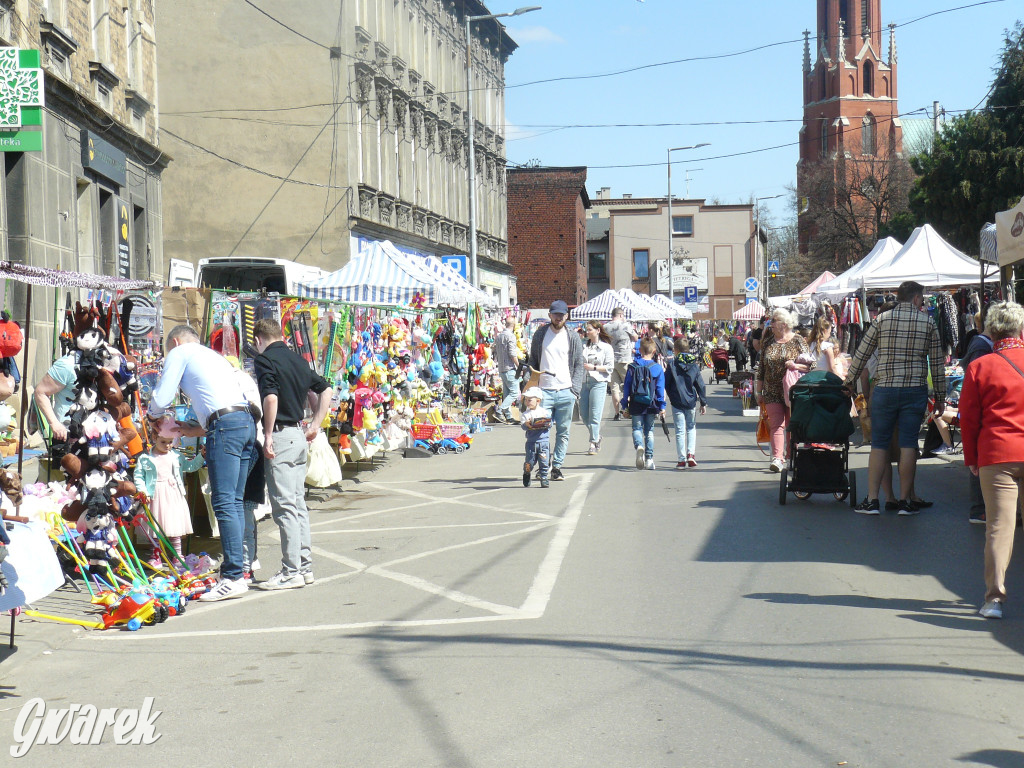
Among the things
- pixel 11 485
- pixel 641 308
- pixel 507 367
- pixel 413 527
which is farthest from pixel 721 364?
pixel 11 485

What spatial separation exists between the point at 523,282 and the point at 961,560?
58602mm

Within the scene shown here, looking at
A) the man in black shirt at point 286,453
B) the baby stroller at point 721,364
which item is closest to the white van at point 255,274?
the man in black shirt at point 286,453

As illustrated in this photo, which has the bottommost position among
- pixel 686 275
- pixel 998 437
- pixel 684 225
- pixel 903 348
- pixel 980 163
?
pixel 998 437

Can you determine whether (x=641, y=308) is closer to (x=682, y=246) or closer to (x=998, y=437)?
(x=998, y=437)

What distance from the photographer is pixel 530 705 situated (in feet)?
16.7

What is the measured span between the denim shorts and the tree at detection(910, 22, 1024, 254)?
2312 cm

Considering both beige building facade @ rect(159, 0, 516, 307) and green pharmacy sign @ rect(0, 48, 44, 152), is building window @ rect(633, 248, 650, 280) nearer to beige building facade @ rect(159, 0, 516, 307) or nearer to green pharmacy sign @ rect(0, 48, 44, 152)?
beige building facade @ rect(159, 0, 516, 307)

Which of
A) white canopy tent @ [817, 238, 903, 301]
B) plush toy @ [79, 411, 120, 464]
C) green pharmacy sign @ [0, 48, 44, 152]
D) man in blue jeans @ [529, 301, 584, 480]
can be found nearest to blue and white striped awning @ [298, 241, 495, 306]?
man in blue jeans @ [529, 301, 584, 480]

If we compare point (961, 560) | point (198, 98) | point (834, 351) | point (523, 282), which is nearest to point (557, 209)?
point (523, 282)

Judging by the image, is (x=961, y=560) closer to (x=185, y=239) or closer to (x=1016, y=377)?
(x=1016, y=377)

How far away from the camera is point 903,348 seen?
1030 centimetres

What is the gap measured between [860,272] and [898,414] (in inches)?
375

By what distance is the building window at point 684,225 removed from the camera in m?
86.8

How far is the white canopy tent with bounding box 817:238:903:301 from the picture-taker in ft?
62.3
